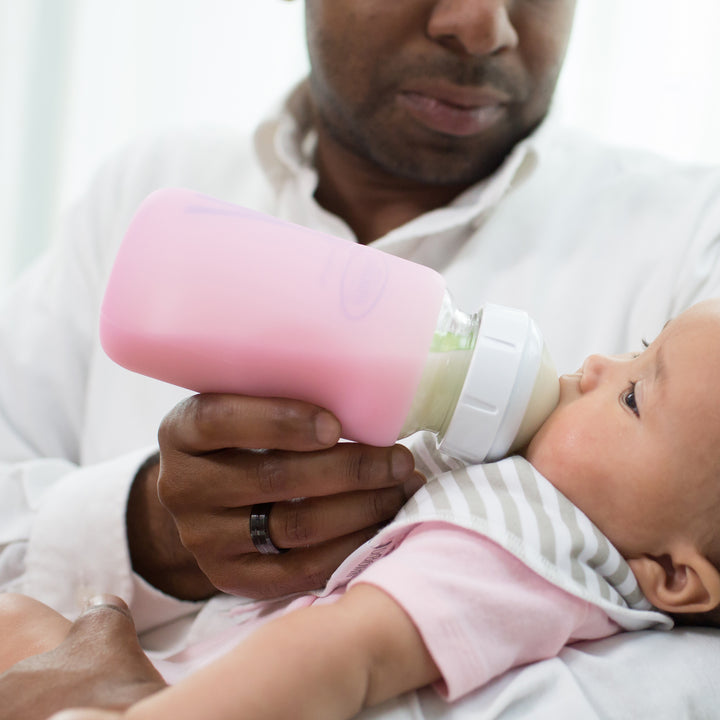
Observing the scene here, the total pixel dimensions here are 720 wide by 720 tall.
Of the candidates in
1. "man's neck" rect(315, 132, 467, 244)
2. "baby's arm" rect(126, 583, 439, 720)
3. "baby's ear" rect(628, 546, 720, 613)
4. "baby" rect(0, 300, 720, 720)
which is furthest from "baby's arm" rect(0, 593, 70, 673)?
"man's neck" rect(315, 132, 467, 244)

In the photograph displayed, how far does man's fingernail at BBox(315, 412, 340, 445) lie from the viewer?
626 millimetres

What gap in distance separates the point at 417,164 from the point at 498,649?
28.2 inches

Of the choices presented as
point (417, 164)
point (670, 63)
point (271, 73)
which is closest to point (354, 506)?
point (417, 164)

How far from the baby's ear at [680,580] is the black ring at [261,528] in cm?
32

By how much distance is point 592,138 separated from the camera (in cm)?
130

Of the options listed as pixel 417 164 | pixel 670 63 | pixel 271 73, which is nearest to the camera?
pixel 417 164

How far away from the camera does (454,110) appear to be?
1062 millimetres

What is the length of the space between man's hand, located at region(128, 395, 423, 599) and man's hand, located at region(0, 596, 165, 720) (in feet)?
0.41

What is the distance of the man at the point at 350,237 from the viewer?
0.69m

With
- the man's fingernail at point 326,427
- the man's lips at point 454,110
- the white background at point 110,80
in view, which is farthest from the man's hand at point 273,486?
the white background at point 110,80

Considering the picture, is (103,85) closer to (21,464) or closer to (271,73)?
(271,73)

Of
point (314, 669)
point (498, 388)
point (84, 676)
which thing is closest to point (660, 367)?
point (498, 388)

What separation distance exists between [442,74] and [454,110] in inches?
2.0

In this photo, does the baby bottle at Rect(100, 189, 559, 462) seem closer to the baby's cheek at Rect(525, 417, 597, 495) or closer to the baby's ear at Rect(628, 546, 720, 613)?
the baby's cheek at Rect(525, 417, 597, 495)
